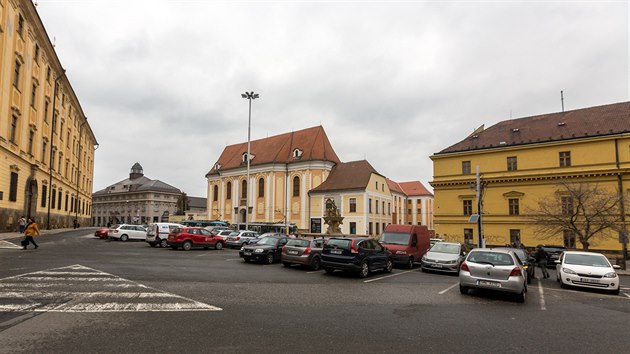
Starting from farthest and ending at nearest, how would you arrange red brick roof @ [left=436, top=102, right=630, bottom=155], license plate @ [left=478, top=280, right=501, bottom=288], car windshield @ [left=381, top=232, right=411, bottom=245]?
red brick roof @ [left=436, top=102, right=630, bottom=155] < car windshield @ [left=381, top=232, right=411, bottom=245] < license plate @ [left=478, top=280, right=501, bottom=288]

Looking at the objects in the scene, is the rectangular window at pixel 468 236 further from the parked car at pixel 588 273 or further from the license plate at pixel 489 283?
the license plate at pixel 489 283

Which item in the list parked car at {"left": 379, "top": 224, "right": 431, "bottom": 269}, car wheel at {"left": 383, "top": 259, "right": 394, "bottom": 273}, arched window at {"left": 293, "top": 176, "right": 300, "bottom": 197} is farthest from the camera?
arched window at {"left": 293, "top": 176, "right": 300, "bottom": 197}

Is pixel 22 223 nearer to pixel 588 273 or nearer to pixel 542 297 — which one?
pixel 542 297

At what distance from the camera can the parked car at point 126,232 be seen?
32209 millimetres

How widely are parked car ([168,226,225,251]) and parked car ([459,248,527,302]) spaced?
18.8 metres

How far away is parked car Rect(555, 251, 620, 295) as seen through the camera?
1314cm

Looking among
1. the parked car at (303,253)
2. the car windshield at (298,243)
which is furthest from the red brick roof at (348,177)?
the parked car at (303,253)

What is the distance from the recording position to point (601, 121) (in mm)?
35406

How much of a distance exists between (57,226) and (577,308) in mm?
46927

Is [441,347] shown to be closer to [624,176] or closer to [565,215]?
[565,215]

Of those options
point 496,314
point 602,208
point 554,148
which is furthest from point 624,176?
point 496,314

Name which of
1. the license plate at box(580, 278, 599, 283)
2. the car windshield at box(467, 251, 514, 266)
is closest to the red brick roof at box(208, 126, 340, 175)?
the license plate at box(580, 278, 599, 283)

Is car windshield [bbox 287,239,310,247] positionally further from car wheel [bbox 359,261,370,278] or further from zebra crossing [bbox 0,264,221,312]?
zebra crossing [bbox 0,264,221,312]

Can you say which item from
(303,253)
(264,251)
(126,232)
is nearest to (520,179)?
(303,253)
